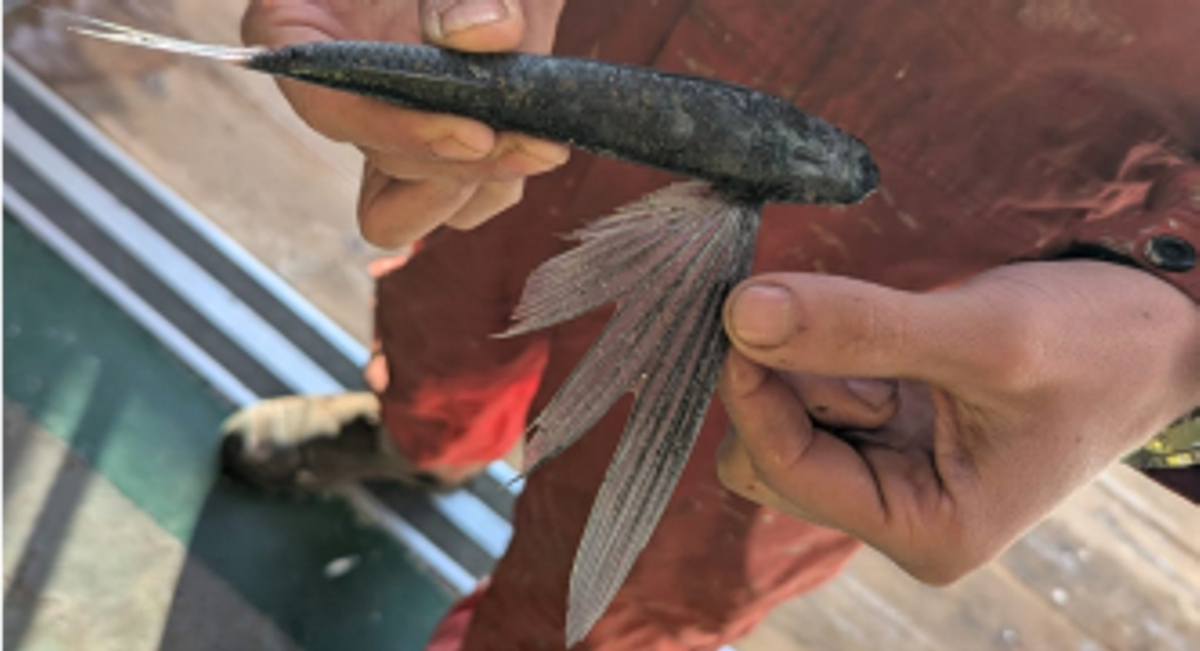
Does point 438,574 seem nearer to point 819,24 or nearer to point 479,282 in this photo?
point 479,282

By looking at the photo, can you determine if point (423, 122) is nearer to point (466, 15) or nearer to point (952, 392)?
point (466, 15)

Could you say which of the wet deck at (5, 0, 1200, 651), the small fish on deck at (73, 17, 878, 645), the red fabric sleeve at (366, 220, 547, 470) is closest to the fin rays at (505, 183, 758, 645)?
the small fish on deck at (73, 17, 878, 645)

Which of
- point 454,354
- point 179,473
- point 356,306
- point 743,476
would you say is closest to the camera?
point 743,476

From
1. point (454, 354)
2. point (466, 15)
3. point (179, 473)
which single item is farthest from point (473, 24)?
point (179, 473)

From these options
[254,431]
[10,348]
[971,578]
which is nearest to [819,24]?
[971,578]

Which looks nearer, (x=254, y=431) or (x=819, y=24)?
(x=819, y=24)

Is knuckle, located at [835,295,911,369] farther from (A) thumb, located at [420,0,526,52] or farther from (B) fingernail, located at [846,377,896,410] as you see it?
(A) thumb, located at [420,0,526,52]
